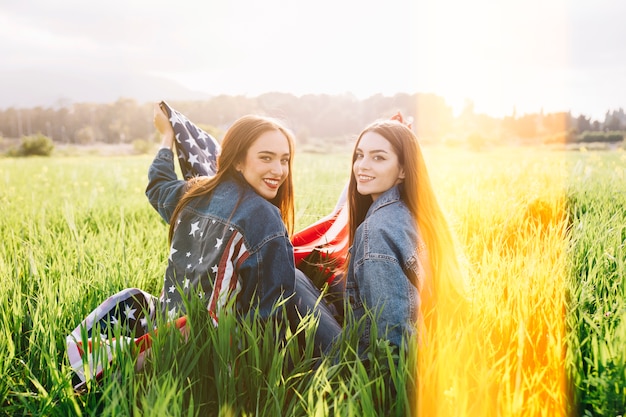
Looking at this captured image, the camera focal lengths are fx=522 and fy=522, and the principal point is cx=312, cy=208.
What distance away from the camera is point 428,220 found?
2463 millimetres

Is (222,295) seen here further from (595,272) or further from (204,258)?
(595,272)

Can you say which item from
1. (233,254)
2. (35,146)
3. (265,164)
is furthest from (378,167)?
(35,146)

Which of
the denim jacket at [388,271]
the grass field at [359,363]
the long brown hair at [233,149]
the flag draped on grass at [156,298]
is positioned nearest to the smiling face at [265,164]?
the long brown hair at [233,149]

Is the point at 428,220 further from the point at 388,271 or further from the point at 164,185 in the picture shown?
the point at 164,185

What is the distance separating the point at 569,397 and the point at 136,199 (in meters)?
5.97

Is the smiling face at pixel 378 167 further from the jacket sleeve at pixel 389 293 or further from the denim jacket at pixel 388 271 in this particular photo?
the jacket sleeve at pixel 389 293

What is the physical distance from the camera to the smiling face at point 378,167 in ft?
8.25

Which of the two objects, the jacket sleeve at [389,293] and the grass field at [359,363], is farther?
the jacket sleeve at [389,293]

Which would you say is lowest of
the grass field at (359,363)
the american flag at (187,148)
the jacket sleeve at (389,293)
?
the grass field at (359,363)

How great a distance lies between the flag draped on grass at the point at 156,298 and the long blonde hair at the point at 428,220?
0.73 metres

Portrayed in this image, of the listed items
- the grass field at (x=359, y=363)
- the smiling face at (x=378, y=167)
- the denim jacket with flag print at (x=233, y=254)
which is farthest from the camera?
the smiling face at (x=378, y=167)

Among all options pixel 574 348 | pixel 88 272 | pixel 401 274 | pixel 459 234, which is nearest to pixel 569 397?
pixel 574 348

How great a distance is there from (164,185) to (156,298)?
2.20 ft

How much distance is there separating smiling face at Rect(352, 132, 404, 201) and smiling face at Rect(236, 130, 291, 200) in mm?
404
